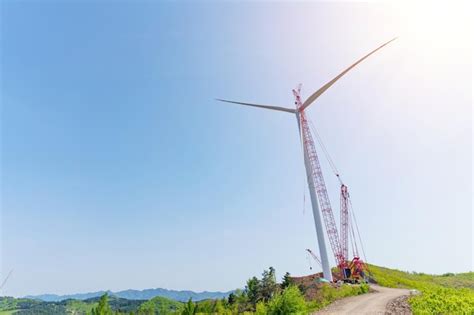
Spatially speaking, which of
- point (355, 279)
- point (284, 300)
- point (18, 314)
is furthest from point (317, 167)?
point (18, 314)

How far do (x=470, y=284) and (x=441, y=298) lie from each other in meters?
44.7

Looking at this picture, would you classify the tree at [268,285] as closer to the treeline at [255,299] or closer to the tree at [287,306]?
the treeline at [255,299]

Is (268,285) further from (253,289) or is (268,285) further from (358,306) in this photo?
(358,306)

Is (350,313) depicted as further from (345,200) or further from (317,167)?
(345,200)

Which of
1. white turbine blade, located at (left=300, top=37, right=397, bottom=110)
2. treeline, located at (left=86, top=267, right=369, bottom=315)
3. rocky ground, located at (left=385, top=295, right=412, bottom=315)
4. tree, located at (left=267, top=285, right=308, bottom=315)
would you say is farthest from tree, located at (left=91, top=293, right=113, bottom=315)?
white turbine blade, located at (left=300, top=37, right=397, bottom=110)

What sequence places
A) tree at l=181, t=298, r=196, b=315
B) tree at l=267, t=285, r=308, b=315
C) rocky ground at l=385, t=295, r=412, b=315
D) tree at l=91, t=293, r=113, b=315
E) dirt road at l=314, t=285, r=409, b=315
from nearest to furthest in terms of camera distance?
tree at l=267, t=285, r=308, b=315
rocky ground at l=385, t=295, r=412, b=315
dirt road at l=314, t=285, r=409, b=315
tree at l=91, t=293, r=113, b=315
tree at l=181, t=298, r=196, b=315

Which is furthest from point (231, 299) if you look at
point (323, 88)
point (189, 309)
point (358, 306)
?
point (323, 88)

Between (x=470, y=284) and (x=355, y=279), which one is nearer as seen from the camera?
(x=355, y=279)

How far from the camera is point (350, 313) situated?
79.0ft

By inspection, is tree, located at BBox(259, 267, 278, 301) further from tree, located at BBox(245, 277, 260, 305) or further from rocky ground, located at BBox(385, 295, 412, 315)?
rocky ground, located at BBox(385, 295, 412, 315)

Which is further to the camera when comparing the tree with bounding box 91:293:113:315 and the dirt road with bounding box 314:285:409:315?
the tree with bounding box 91:293:113:315

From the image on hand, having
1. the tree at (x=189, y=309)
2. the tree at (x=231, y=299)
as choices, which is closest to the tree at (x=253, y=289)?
the tree at (x=231, y=299)

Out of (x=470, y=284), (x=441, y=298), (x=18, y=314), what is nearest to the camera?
(x=441, y=298)

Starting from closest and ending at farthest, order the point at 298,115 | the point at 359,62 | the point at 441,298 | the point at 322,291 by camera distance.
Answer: the point at 441,298, the point at 322,291, the point at 359,62, the point at 298,115
